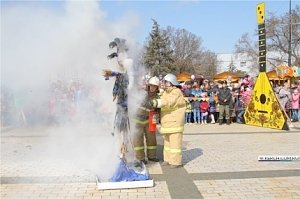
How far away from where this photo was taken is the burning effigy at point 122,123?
22.2 ft

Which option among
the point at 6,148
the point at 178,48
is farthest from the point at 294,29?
the point at 6,148

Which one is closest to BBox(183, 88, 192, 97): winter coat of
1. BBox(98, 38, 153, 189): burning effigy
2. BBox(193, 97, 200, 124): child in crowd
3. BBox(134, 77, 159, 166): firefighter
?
BBox(193, 97, 200, 124): child in crowd

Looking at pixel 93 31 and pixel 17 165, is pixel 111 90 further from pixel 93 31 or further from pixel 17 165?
pixel 17 165

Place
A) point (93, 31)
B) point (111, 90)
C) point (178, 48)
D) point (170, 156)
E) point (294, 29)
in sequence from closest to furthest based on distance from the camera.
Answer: point (93, 31)
point (111, 90)
point (170, 156)
point (294, 29)
point (178, 48)

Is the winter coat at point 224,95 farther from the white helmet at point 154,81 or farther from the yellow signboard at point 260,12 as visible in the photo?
the white helmet at point 154,81

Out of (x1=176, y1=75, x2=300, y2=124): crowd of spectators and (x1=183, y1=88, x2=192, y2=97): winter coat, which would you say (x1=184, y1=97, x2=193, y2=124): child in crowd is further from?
(x1=183, y1=88, x2=192, y2=97): winter coat

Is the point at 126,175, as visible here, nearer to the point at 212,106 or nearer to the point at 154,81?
the point at 154,81

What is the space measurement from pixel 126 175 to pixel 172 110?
1.76m

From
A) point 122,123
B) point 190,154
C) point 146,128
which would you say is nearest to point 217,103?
point 190,154

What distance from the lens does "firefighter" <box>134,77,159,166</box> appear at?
27.1ft

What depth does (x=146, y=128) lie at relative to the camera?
8617mm

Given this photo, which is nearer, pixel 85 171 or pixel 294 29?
pixel 85 171

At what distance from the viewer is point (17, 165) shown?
8547mm

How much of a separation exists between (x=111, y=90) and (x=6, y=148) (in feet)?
14.7
